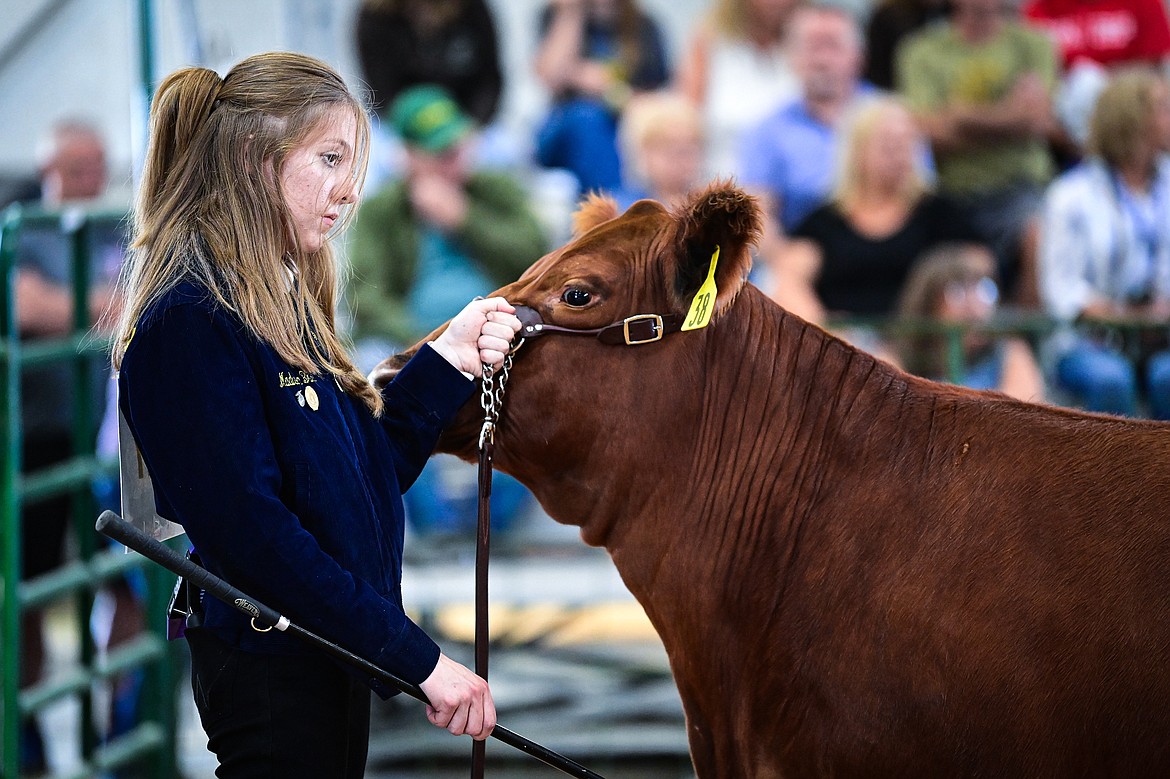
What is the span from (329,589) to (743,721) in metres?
0.94

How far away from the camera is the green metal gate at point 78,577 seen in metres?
4.19

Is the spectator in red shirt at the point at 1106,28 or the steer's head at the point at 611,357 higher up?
the spectator in red shirt at the point at 1106,28

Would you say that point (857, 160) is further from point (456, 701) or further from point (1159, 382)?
point (456, 701)

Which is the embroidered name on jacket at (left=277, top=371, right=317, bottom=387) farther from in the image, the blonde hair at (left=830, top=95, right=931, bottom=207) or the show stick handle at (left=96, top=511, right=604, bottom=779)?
the blonde hair at (left=830, top=95, right=931, bottom=207)

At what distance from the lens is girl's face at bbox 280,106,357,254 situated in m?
2.41

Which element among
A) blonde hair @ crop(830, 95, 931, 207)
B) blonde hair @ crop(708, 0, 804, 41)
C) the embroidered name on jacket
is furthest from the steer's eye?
blonde hair @ crop(708, 0, 804, 41)

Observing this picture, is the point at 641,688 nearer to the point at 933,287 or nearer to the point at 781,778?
the point at 933,287

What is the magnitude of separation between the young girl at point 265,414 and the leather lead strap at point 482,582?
0.18 metres

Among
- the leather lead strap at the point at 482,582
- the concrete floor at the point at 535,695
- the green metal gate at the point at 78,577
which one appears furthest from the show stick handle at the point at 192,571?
the concrete floor at the point at 535,695

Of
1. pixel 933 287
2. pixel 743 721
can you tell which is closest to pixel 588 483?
pixel 743 721

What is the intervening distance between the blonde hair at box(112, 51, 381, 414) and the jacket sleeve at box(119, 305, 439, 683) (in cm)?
8

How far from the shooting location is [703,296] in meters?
2.72

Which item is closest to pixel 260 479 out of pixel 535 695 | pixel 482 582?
pixel 482 582

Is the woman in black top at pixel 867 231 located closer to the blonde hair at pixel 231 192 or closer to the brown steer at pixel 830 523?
the brown steer at pixel 830 523
